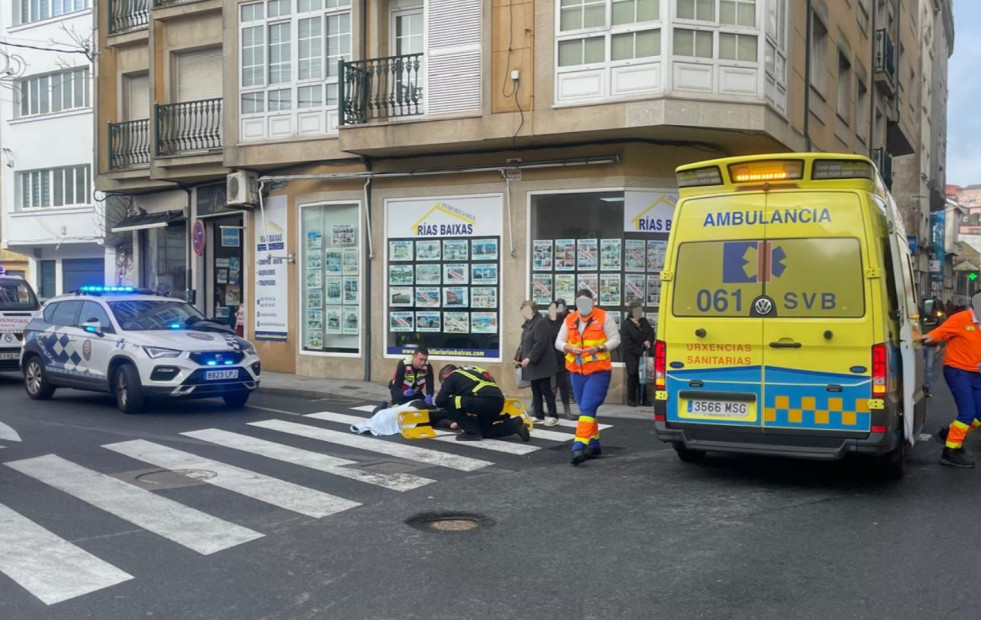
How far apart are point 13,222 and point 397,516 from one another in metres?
28.0

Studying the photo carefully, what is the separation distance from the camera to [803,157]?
7914 millimetres

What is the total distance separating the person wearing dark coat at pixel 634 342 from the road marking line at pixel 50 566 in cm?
931

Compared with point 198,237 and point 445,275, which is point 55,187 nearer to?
point 198,237

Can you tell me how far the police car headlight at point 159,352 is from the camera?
1261 centimetres

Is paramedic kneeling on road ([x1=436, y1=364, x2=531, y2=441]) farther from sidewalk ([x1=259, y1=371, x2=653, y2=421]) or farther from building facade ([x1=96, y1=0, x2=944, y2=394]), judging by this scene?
building facade ([x1=96, y1=0, x2=944, y2=394])

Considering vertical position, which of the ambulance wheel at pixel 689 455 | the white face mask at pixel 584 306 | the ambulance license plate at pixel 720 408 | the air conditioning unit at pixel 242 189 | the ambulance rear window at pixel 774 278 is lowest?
the ambulance wheel at pixel 689 455

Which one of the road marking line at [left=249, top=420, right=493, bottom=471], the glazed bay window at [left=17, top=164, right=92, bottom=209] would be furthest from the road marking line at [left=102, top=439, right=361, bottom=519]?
the glazed bay window at [left=17, top=164, right=92, bottom=209]

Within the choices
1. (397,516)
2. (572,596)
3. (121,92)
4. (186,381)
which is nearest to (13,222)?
(121,92)

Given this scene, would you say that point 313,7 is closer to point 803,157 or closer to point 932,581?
point 803,157

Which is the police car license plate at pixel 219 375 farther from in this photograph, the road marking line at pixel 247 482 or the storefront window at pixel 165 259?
the storefront window at pixel 165 259

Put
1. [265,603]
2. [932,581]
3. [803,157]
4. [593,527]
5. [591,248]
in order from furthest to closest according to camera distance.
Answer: [591,248] → [803,157] → [593,527] → [932,581] → [265,603]

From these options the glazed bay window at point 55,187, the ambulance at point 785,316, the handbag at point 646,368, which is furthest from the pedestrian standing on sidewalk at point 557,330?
the glazed bay window at point 55,187

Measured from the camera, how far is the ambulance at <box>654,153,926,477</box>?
7.64 m

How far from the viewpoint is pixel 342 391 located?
51.6 ft
